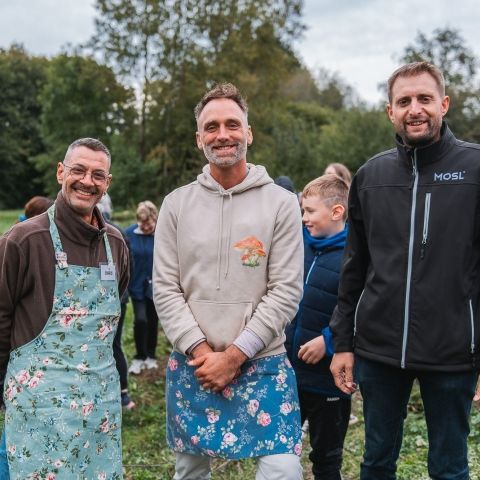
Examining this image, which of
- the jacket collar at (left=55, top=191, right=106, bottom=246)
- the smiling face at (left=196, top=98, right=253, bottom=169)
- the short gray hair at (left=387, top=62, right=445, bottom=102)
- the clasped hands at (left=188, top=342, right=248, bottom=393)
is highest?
the short gray hair at (left=387, top=62, right=445, bottom=102)

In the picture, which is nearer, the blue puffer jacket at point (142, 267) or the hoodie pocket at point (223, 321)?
the hoodie pocket at point (223, 321)

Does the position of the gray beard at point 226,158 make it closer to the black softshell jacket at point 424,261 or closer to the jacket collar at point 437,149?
the black softshell jacket at point 424,261

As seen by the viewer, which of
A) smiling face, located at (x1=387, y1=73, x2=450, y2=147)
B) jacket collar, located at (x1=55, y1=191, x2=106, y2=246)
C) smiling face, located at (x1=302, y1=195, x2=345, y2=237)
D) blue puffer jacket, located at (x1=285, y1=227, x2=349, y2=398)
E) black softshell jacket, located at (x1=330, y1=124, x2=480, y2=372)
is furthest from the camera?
smiling face, located at (x1=302, y1=195, x2=345, y2=237)

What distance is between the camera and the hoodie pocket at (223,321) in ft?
9.28

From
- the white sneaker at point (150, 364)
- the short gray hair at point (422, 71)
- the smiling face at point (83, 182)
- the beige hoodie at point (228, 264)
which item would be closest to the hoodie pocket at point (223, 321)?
the beige hoodie at point (228, 264)

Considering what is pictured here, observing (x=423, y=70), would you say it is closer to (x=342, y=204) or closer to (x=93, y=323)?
(x=342, y=204)

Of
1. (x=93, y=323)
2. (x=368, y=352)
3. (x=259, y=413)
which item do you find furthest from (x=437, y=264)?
(x=93, y=323)

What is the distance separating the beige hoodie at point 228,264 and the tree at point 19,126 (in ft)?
129

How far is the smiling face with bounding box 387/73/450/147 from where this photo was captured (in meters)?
2.76

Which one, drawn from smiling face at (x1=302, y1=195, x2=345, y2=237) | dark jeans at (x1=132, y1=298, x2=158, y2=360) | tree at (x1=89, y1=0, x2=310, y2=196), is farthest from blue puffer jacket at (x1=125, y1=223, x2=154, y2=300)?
tree at (x1=89, y1=0, x2=310, y2=196)

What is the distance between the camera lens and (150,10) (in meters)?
24.4

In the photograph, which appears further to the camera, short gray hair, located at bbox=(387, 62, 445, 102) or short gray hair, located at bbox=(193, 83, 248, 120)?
short gray hair, located at bbox=(193, 83, 248, 120)

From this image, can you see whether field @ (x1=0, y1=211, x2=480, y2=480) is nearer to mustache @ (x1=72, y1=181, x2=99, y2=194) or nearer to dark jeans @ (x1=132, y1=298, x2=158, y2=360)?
dark jeans @ (x1=132, y1=298, x2=158, y2=360)

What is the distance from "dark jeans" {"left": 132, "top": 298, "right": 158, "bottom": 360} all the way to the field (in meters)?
0.91
